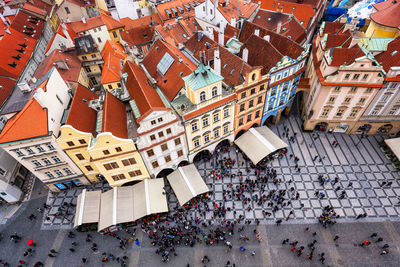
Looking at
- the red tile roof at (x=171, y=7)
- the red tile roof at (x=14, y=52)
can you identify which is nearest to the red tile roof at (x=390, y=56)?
the red tile roof at (x=171, y=7)

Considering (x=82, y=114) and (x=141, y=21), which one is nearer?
(x=82, y=114)

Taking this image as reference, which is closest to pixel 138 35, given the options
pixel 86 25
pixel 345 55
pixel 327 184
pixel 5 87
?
pixel 86 25

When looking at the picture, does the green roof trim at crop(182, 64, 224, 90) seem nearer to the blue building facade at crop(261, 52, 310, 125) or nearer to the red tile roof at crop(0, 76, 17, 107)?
the blue building facade at crop(261, 52, 310, 125)

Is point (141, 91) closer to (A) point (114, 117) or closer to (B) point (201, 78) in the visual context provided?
(A) point (114, 117)

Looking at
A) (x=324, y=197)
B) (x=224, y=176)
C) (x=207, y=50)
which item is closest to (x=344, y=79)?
(x=324, y=197)

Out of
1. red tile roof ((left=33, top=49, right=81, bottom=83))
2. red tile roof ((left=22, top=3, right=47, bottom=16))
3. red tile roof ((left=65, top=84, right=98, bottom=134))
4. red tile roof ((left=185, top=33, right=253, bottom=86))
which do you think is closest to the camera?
red tile roof ((left=65, top=84, right=98, bottom=134))

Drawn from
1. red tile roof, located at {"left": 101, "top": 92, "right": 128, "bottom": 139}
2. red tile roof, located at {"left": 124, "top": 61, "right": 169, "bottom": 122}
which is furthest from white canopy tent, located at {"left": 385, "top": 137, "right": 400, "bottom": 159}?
red tile roof, located at {"left": 101, "top": 92, "right": 128, "bottom": 139}

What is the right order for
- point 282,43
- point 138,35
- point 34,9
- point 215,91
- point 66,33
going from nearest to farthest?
point 215,91 → point 282,43 → point 66,33 → point 138,35 → point 34,9
